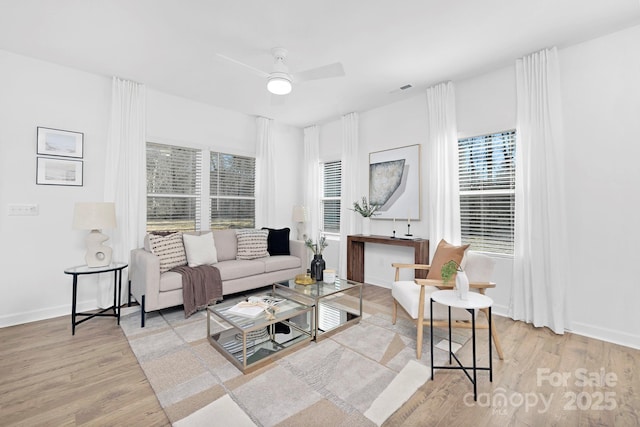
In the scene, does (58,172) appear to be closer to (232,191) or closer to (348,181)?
(232,191)

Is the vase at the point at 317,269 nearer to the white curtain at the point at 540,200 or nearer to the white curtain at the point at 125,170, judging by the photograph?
the white curtain at the point at 540,200

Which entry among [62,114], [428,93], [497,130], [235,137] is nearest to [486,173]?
[497,130]

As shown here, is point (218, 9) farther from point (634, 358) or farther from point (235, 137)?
point (634, 358)

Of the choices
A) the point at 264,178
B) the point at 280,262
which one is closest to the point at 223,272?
the point at 280,262

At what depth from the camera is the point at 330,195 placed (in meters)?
5.45

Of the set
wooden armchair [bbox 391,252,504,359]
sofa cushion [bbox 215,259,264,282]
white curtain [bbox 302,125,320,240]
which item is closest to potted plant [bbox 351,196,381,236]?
white curtain [bbox 302,125,320,240]

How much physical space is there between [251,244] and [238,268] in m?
0.59

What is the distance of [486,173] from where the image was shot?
349 cm

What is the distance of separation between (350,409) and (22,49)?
462 cm

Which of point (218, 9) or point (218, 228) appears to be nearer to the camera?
point (218, 9)

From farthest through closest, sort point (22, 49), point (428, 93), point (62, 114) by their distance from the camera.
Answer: point (428, 93) < point (62, 114) < point (22, 49)

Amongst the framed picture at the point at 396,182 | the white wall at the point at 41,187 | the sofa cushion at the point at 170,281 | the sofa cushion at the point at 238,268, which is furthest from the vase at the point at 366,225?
the white wall at the point at 41,187

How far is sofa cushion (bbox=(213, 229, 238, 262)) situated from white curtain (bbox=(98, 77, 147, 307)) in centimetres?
100

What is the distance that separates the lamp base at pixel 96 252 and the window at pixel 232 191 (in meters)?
1.66
